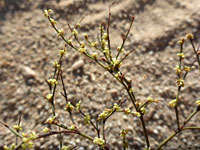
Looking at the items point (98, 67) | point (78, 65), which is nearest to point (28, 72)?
point (78, 65)

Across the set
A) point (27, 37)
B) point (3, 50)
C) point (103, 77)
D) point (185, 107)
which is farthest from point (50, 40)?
point (185, 107)

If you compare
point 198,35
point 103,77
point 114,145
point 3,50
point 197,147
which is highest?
point 3,50

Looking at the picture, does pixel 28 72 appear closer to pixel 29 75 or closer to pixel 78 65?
pixel 29 75

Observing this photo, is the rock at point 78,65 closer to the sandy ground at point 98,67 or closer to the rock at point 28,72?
the sandy ground at point 98,67

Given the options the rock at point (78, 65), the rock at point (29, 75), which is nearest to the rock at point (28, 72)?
the rock at point (29, 75)

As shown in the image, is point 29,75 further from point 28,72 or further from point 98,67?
point 98,67

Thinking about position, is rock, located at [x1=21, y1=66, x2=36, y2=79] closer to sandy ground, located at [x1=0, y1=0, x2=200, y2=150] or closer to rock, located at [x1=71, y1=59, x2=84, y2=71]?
sandy ground, located at [x1=0, y1=0, x2=200, y2=150]

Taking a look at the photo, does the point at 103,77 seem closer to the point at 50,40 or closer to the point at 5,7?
the point at 50,40

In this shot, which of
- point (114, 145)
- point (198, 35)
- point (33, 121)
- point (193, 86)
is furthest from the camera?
point (198, 35)

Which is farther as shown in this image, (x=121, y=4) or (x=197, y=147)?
(x=121, y=4)
